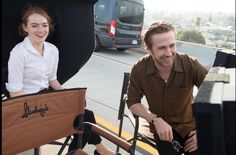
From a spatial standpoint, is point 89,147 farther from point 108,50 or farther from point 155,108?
point 108,50

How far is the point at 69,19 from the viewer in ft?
10.4

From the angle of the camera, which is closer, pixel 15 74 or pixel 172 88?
pixel 172 88

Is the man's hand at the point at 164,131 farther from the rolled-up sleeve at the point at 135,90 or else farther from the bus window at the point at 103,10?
the bus window at the point at 103,10

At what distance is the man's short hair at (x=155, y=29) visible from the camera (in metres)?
2.33

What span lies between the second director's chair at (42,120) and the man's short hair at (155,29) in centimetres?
54

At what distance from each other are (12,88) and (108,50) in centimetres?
952

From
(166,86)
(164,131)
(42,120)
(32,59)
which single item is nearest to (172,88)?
(166,86)

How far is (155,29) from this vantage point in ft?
7.70

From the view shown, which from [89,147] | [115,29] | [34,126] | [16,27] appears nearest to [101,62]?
[115,29]

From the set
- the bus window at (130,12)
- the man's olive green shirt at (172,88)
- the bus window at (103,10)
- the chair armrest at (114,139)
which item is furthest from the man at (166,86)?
the bus window at (130,12)

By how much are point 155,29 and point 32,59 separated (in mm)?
1010

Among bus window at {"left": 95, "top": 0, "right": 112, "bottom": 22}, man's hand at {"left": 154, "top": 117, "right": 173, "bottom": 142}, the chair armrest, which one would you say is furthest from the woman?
bus window at {"left": 95, "top": 0, "right": 112, "bottom": 22}

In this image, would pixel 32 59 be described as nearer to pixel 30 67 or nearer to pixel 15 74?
pixel 30 67

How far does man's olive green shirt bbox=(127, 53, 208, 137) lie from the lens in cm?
245
